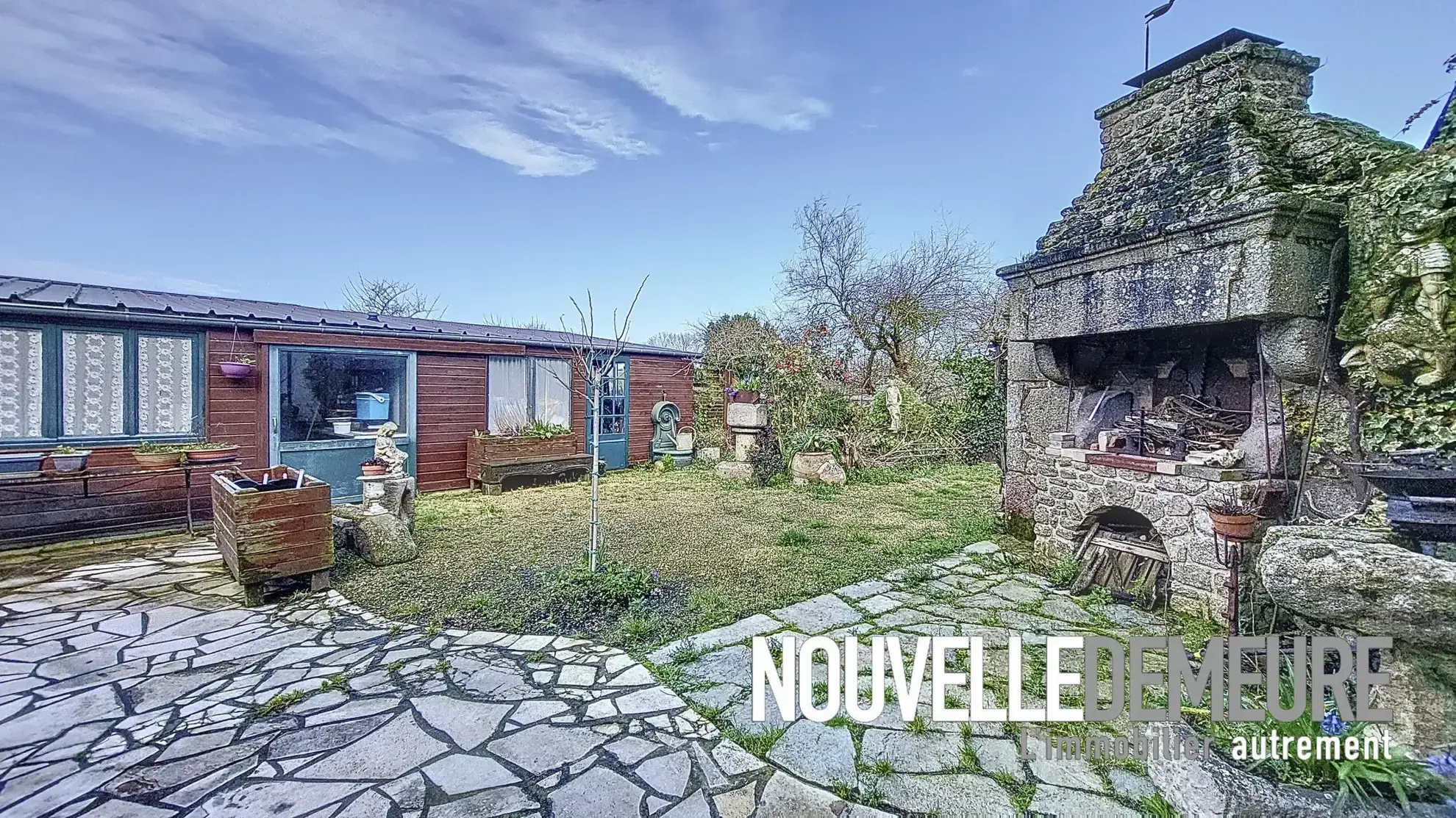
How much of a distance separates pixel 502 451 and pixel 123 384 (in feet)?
12.7

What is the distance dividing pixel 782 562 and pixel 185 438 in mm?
6568

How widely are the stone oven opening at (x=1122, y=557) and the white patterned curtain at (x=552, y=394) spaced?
736cm

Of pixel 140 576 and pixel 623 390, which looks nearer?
pixel 140 576

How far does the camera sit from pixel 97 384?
555cm

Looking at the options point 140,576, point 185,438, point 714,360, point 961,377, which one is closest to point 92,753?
point 140,576

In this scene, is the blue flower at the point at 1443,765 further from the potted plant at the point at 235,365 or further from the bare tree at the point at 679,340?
the bare tree at the point at 679,340

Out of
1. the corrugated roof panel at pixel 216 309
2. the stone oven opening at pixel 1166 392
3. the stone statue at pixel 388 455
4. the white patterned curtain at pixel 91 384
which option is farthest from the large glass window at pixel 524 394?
the stone oven opening at pixel 1166 392

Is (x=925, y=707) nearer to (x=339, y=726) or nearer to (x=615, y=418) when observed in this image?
(x=339, y=726)

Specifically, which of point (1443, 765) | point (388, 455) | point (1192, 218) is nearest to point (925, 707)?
point (1443, 765)

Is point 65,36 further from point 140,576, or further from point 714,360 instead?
point 714,360

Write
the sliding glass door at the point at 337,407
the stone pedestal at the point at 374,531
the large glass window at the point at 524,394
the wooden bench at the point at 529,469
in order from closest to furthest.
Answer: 1. the stone pedestal at the point at 374,531
2. the sliding glass door at the point at 337,407
3. the wooden bench at the point at 529,469
4. the large glass window at the point at 524,394

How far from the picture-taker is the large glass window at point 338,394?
6711 millimetres

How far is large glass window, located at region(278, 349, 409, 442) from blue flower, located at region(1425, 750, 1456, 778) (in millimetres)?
8870

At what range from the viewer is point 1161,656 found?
2.99 metres
